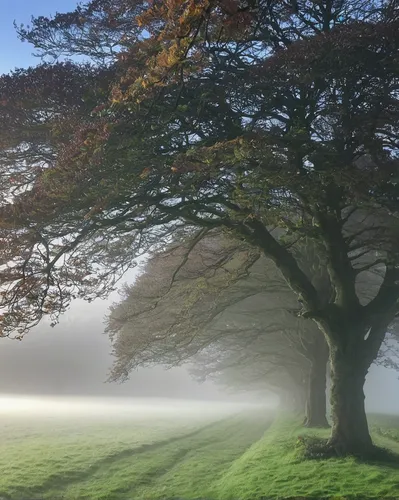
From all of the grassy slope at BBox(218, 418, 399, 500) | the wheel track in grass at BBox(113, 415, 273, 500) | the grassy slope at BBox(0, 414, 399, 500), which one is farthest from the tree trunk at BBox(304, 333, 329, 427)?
the grassy slope at BBox(218, 418, 399, 500)

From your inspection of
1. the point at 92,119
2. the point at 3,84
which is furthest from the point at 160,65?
the point at 3,84

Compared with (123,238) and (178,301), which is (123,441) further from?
(123,238)

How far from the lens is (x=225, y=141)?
941cm

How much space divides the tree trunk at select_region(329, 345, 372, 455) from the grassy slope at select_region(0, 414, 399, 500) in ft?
3.91

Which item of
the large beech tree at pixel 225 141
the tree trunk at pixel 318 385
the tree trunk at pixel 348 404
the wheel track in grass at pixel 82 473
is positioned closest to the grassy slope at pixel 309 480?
the tree trunk at pixel 348 404

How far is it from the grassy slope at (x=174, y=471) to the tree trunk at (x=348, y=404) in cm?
119

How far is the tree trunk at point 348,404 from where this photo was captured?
13.4 meters

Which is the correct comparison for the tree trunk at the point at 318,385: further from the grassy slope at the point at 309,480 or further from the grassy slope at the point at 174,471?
the grassy slope at the point at 309,480

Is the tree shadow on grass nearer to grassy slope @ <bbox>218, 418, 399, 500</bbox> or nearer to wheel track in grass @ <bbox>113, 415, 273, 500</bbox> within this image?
grassy slope @ <bbox>218, 418, 399, 500</bbox>

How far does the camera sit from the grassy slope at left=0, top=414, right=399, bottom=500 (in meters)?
10.4

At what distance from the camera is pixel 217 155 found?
9070 millimetres

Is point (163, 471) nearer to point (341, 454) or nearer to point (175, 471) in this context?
point (175, 471)

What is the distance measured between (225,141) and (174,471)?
1165cm

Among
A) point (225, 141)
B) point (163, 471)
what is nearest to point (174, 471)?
point (163, 471)
